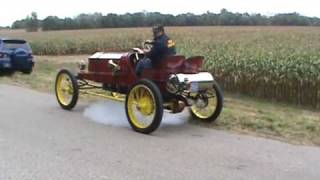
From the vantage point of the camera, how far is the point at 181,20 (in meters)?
83.4

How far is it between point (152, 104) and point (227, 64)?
28.8 ft

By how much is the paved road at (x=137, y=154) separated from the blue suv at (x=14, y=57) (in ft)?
35.1

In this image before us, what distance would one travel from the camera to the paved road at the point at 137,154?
6.84m

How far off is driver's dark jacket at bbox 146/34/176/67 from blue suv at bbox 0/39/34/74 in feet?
39.7

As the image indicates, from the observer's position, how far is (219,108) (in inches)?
408

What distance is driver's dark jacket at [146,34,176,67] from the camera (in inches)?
390

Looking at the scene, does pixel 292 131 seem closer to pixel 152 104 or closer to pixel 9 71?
pixel 152 104

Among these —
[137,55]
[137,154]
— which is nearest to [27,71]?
[137,55]

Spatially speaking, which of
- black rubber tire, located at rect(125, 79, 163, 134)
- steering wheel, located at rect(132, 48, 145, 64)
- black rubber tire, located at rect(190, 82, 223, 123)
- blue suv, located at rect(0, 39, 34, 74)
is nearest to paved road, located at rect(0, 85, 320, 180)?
black rubber tire, located at rect(125, 79, 163, 134)

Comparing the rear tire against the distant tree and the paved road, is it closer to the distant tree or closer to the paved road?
the paved road

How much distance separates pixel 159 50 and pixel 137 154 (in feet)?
8.47

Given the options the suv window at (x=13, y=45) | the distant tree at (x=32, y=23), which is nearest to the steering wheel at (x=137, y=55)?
the suv window at (x=13, y=45)

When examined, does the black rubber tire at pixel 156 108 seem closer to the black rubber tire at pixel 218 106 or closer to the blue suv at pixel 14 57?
the black rubber tire at pixel 218 106

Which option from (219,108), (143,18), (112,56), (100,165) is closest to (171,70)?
(219,108)
